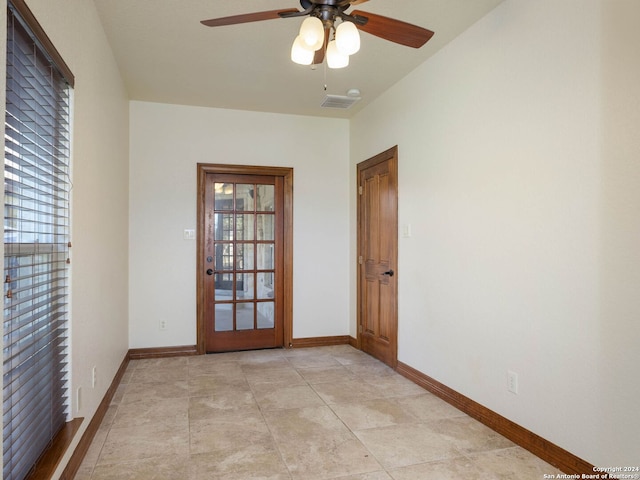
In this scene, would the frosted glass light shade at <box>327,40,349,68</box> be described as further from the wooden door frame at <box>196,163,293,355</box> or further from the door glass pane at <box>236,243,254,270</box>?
the door glass pane at <box>236,243,254,270</box>

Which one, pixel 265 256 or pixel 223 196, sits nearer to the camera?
pixel 223 196

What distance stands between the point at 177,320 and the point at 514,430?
3344 millimetres

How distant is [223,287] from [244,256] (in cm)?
41

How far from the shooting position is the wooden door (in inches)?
160

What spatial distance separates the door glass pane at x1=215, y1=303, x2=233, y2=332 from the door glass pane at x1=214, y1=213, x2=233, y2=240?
746mm

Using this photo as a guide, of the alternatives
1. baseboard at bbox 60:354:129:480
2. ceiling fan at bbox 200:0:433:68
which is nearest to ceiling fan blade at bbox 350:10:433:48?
ceiling fan at bbox 200:0:433:68

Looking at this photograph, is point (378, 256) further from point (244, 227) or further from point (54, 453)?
point (54, 453)

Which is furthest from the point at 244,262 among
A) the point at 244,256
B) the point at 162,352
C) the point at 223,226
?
the point at 162,352

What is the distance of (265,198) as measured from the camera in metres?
4.91

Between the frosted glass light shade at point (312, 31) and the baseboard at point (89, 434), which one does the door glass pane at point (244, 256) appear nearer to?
the baseboard at point (89, 434)

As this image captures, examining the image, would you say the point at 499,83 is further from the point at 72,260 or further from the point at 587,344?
the point at 72,260

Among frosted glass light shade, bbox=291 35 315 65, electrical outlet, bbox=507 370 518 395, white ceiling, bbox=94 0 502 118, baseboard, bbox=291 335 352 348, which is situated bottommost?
baseboard, bbox=291 335 352 348

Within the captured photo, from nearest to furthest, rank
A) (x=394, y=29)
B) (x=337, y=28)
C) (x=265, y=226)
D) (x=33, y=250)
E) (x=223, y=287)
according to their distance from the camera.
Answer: (x=33, y=250)
(x=337, y=28)
(x=394, y=29)
(x=223, y=287)
(x=265, y=226)

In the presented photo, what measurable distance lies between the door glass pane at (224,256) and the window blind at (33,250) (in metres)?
2.57
